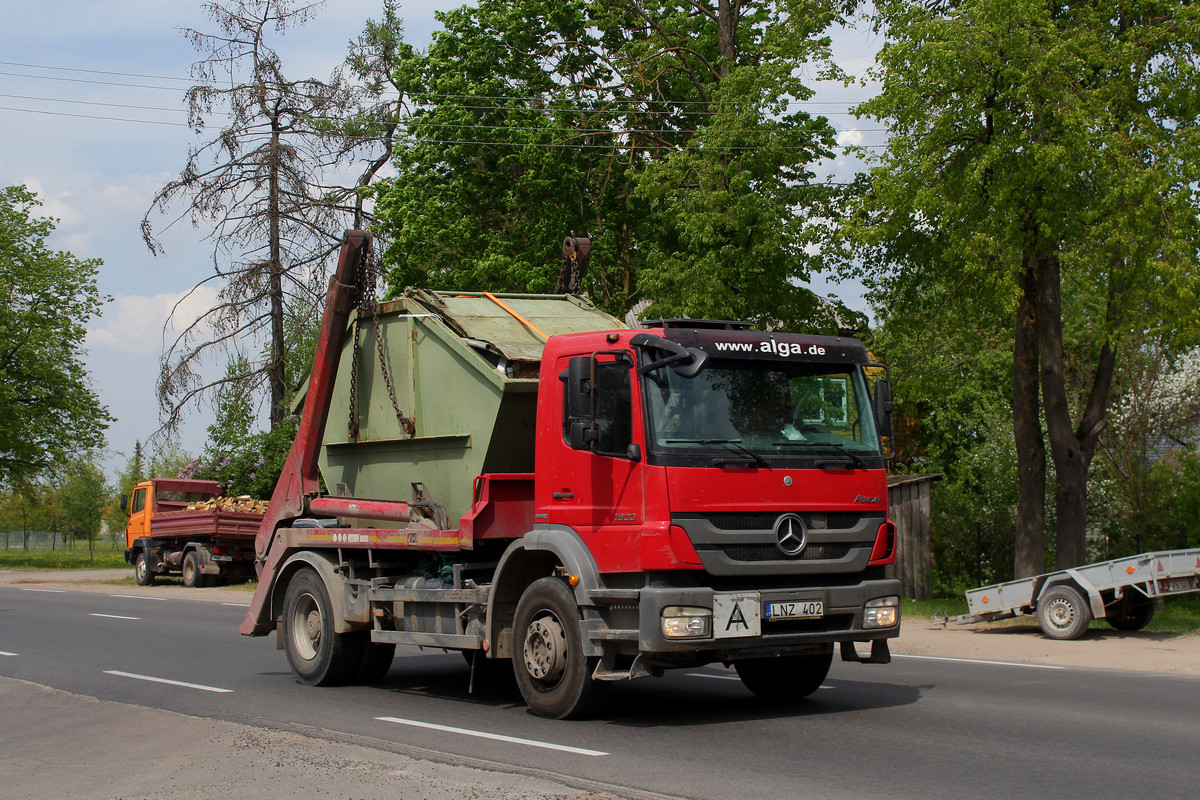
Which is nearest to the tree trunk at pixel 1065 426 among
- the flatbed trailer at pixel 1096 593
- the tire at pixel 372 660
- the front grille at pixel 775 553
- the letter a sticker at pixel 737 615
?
the flatbed trailer at pixel 1096 593

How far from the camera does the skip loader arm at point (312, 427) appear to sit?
1158 centimetres

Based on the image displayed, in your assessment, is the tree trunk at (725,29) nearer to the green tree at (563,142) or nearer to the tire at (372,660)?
the green tree at (563,142)

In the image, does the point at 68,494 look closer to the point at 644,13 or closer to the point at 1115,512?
the point at 644,13

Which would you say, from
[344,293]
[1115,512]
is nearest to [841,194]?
[1115,512]

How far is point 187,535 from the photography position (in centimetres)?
3177

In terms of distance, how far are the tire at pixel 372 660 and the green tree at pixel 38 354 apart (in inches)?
1595

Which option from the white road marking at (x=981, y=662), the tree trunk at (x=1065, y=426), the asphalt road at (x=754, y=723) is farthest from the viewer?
the tree trunk at (x=1065, y=426)

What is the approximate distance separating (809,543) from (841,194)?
15.0m

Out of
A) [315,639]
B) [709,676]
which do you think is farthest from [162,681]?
[709,676]

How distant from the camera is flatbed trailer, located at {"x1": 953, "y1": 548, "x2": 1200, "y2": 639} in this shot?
14.7 m

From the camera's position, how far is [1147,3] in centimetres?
1686

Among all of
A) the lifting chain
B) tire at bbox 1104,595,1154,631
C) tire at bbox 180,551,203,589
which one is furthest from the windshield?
tire at bbox 180,551,203,589

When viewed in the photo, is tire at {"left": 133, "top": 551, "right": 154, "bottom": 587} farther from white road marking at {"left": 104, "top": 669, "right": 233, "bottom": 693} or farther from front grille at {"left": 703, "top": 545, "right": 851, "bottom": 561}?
front grille at {"left": 703, "top": 545, "right": 851, "bottom": 561}

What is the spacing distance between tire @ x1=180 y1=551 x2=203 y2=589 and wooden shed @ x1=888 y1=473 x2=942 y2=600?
18899 millimetres
